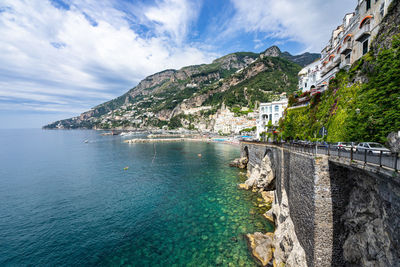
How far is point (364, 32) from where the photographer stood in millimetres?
17781

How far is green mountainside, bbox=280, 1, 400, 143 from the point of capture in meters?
12.0

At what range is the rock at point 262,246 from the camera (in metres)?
13.6

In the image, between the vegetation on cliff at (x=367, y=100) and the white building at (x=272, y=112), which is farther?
the white building at (x=272, y=112)

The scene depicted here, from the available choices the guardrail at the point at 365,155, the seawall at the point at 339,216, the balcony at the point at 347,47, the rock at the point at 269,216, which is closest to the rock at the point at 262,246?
the seawall at the point at 339,216

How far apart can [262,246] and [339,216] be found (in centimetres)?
738

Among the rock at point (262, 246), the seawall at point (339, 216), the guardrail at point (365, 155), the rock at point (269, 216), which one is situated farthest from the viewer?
the rock at point (269, 216)

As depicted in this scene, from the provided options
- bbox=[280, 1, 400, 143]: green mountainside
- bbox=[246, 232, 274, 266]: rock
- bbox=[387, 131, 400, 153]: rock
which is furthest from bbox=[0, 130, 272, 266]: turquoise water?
bbox=[280, 1, 400, 143]: green mountainside

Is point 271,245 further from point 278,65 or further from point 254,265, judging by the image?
point 278,65

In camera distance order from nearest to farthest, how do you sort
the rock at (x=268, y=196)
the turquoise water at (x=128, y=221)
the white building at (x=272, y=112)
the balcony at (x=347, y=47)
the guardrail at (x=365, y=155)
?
the guardrail at (x=365, y=155), the turquoise water at (x=128, y=221), the balcony at (x=347, y=47), the rock at (x=268, y=196), the white building at (x=272, y=112)

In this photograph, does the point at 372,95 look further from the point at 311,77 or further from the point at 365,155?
the point at 311,77

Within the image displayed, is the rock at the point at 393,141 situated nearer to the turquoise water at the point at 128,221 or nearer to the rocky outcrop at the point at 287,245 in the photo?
the rocky outcrop at the point at 287,245

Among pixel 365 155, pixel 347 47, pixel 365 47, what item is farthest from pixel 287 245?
pixel 347 47

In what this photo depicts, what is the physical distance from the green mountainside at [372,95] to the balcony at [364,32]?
9.33 ft

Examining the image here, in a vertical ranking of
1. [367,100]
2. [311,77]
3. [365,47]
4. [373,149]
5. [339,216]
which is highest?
[311,77]
